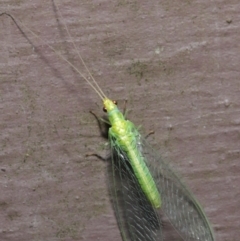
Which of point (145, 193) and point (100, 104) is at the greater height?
point (100, 104)

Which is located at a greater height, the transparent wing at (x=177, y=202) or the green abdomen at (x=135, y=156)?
the green abdomen at (x=135, y=156)

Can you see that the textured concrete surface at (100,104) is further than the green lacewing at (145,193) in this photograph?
No

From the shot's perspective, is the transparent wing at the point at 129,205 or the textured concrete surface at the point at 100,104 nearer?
the textured concrete surface at the point at 100,104

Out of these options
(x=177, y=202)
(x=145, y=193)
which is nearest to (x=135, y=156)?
(x=145, y=193)

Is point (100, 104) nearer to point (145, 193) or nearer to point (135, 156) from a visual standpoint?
point (135, 156)

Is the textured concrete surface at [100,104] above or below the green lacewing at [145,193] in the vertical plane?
above
